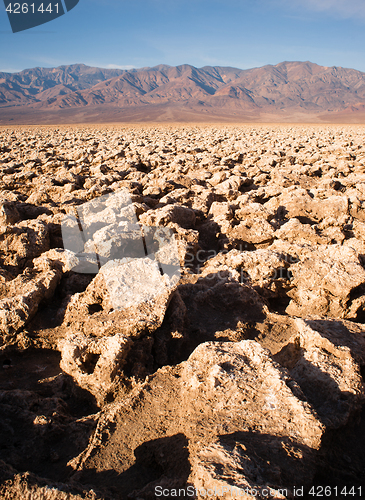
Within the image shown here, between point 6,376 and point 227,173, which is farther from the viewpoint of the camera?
point 227,173

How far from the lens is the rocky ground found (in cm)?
125

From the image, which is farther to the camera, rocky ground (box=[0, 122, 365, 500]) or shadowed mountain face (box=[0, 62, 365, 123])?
shadowed mountain face (box=[0, 62, 365, 123])

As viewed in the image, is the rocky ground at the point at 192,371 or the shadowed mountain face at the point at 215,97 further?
the shadowed mountain face at the point at 215,97

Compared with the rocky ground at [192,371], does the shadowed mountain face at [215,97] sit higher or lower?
higher

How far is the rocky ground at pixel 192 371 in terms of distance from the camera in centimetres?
125

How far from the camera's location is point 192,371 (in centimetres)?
164

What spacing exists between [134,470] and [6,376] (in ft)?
4.03

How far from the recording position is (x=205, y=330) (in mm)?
A: 2387

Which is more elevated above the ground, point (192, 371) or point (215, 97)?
point (215, 97)

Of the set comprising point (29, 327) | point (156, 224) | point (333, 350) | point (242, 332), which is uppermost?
point (156, 224)

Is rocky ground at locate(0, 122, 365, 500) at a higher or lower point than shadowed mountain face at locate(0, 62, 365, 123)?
lower

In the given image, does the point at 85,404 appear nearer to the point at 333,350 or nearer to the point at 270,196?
the point at 333,350

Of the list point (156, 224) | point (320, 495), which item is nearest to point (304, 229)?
point (156, 224)

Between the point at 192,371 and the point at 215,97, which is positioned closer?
the point at 192,371
